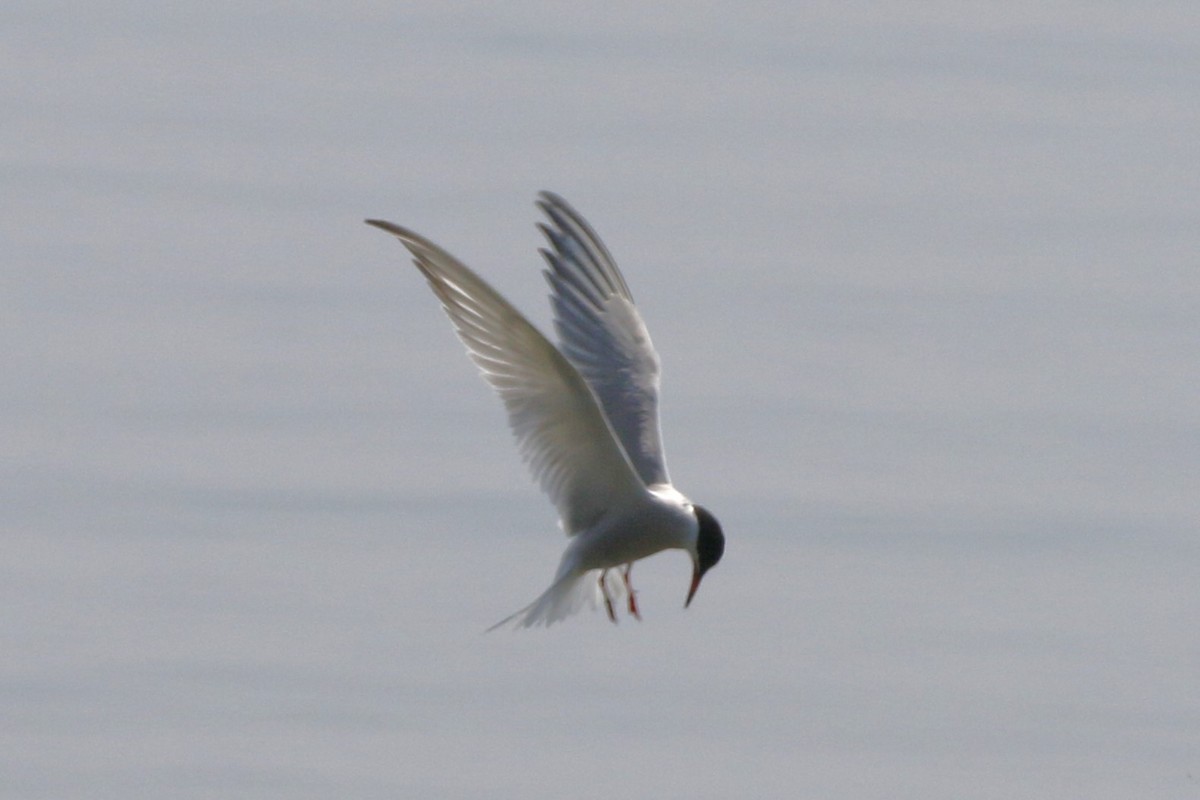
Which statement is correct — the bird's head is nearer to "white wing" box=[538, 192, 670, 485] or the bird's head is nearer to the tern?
the tern

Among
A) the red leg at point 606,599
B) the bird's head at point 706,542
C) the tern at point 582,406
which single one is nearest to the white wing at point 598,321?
the tern at point 582,406

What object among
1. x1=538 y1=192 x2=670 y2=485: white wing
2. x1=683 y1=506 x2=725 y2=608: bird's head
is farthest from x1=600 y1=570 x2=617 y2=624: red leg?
x1=538 y1=192 x2=670 y2=485: white wing

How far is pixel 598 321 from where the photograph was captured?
9445 millimetres

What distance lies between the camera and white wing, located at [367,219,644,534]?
7.71 metres

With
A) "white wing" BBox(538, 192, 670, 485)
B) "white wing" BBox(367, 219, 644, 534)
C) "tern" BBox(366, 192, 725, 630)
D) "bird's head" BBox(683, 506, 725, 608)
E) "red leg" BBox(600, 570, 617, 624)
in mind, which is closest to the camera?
"white wing" BBox(367, 219, 644, 534)

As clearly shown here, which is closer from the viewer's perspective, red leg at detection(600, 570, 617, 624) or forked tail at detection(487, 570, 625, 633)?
forked tail at detection(487, 570, 625, 633)

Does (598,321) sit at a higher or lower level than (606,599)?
higher

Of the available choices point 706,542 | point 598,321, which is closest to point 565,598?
point 706,542

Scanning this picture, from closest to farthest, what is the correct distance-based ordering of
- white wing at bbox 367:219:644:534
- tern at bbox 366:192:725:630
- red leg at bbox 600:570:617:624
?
white wing at bbox 367:219:644:534, tern at bbox 366:192:725:630, red leg at bbox 600:570:617:624

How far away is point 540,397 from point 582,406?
0.59ft

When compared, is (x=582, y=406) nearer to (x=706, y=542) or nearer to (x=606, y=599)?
(x=706, y=542)

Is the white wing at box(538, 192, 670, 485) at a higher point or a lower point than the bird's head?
higher

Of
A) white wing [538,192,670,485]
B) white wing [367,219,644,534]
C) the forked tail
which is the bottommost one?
the forked tail

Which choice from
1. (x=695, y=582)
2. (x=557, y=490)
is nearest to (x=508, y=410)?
(x=557, y=490)
